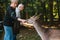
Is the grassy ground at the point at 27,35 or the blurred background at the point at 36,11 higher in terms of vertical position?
the blurred background at the point at 36,11

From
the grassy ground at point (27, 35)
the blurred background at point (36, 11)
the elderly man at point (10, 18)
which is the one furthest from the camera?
the blurred background at point (36, 11)

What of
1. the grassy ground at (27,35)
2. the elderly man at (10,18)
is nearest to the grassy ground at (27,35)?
the grassy ground at (27,35)

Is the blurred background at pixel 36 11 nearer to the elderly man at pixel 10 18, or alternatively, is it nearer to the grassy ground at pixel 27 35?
the grassy ground at pixel 27 35

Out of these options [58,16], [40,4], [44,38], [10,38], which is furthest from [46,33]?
[58,16]

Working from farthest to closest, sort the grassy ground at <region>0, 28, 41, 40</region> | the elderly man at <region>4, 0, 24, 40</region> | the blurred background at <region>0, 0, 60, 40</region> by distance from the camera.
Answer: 1. the blurred background at <region>0, 0, 60, 40</region>
2. the grassy ground at <region>0, 28, 41, 40</region>
3. the elderly man at <region>4, 0, 24, 40</region>

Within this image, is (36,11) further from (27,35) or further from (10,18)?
(10,18)

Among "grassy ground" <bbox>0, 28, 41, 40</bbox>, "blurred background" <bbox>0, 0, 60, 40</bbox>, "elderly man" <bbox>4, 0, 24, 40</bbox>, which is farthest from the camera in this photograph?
"blurred background" <bbox>0, 0, 60, 40</bbox>

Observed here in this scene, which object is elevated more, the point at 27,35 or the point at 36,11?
the point at 36,11

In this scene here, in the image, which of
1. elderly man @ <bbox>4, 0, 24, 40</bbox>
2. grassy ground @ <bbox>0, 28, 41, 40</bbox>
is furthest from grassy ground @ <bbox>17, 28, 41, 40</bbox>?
elderly man @ <bbox>4, 0, 24, 40</bbox>

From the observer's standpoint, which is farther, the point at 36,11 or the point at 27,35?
the point at 27,35

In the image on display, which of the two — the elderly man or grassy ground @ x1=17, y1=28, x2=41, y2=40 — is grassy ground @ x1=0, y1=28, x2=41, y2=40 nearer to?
grassy ground @ x1=17, y1=28, x2=41, y2=40

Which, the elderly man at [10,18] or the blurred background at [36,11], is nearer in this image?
the elderly man at [10,18]

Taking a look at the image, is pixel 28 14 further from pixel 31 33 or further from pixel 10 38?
pixel 10 38

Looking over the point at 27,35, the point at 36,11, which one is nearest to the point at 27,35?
Answer: the point at 27,35
